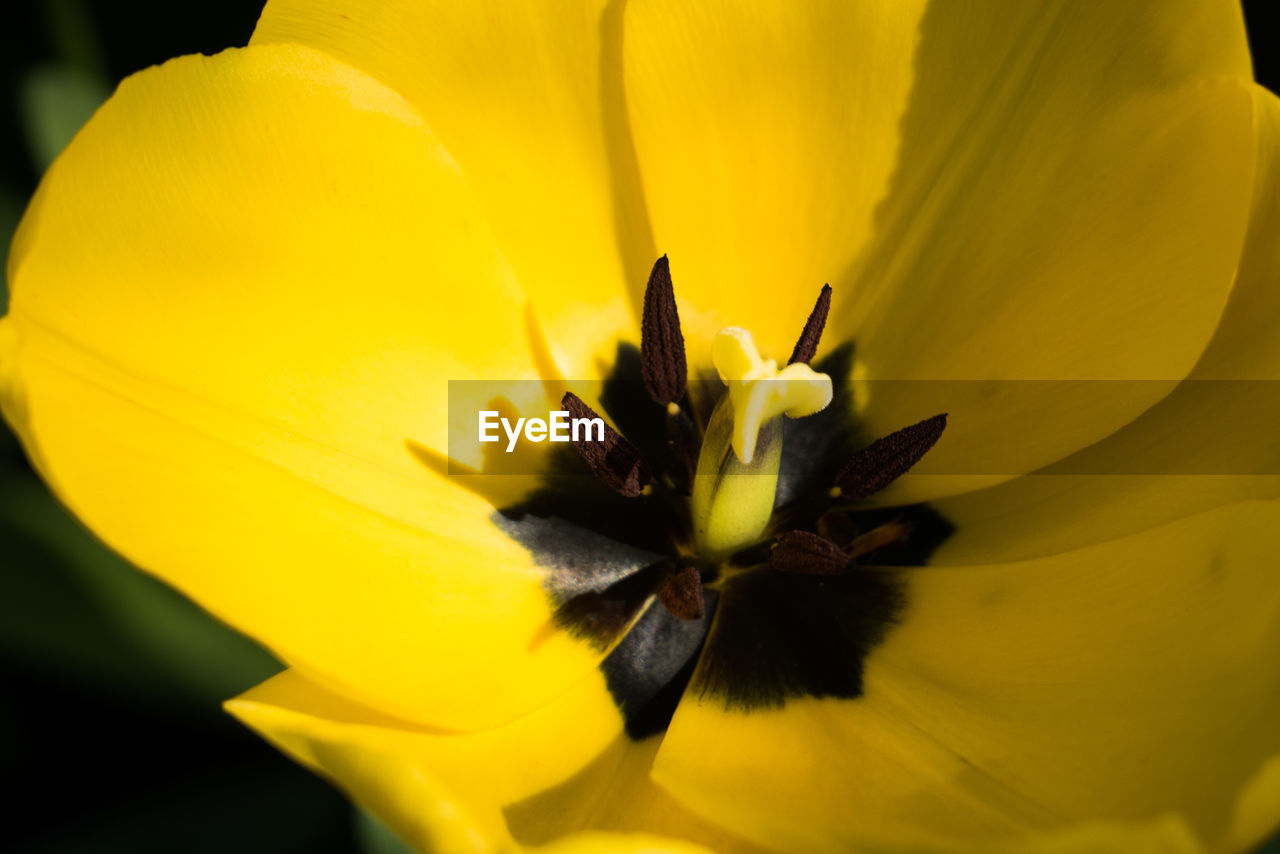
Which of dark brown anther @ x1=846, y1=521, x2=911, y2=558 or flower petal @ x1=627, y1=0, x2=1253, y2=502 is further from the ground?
flower petal @ x1=627, y1=0, x2=1253, y2=502

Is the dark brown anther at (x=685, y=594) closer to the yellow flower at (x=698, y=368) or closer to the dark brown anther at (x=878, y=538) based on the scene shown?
the yellow flower at (x=698, y=368)

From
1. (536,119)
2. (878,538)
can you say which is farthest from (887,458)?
(536,119)

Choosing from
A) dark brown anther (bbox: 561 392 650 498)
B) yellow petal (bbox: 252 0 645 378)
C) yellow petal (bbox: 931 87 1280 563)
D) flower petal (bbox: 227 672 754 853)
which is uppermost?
yellow petal (bbox: 252 0 645 378)

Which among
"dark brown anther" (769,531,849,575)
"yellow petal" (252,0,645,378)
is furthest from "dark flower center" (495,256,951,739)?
"yellow petal" (252,0,645,378)

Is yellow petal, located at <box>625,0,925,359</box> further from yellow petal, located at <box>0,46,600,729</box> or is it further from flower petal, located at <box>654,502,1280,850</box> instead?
flower petal, located at <box>654,502,1280,850</box>

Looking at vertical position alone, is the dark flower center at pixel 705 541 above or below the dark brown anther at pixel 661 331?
below

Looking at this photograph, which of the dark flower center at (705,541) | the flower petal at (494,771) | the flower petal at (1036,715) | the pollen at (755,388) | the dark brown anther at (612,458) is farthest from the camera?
the dark brown anther at (612,458)

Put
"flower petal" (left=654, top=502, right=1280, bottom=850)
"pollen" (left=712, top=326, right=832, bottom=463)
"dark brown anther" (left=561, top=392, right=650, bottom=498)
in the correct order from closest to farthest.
→ 1. "flower petal" (left=654, top=502, right=1280, bottom=850)
2. "pollen" (left=712, top=326, right=832, bottom=463)
3. "dark brown anther" (left=561, top=392, right=650, bottom=498)

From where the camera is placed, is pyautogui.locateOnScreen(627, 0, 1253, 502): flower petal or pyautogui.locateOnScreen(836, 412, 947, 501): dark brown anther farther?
pyautogui.locateOnScreen(836, 412, 947, 501): dark brown anther

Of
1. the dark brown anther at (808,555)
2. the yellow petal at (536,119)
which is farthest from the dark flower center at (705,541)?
the yellow petal at (536,119)
